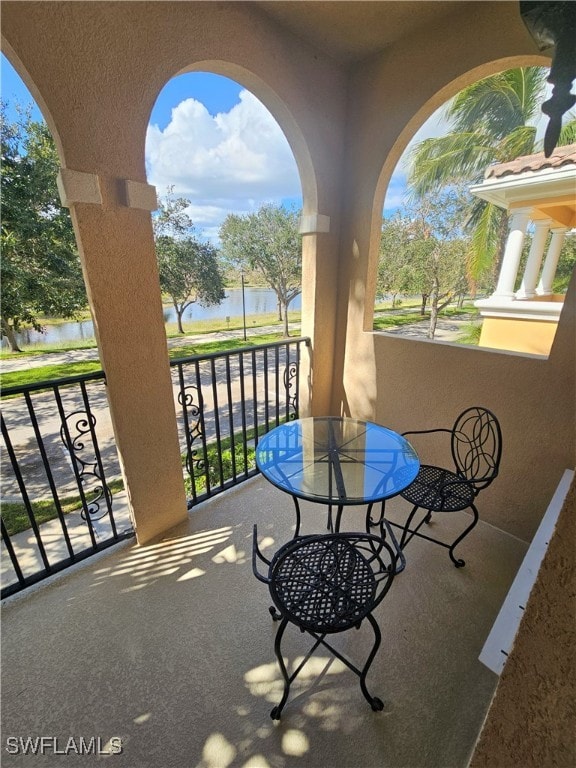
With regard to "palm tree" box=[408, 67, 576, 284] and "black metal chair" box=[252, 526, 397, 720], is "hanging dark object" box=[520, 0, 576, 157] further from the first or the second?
"palm tree" box=[408, 67, 576, 284]

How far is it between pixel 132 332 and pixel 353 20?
227 cm

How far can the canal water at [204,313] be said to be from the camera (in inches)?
130

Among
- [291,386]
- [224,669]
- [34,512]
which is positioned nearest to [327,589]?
[224,669]

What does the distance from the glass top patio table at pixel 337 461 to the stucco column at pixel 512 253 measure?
2965 millimetres

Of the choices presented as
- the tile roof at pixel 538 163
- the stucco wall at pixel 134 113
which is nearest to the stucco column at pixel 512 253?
the tile roof at pixel 538 163

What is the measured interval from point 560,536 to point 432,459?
7.11ft

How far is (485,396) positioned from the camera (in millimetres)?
2076

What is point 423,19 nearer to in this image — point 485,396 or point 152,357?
point 485,396

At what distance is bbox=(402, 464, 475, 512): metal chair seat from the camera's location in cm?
169

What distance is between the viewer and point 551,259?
4.78 meters

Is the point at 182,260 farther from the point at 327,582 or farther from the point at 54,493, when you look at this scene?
the point at 327,582

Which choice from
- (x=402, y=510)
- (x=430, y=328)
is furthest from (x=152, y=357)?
(x=430, y=328)

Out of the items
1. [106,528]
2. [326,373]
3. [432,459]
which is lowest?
[106,528]

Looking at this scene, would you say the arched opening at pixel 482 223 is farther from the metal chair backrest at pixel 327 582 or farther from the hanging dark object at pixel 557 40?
the metal chair backrest at pixel 327 582
